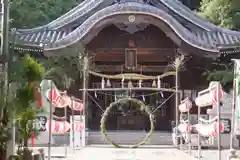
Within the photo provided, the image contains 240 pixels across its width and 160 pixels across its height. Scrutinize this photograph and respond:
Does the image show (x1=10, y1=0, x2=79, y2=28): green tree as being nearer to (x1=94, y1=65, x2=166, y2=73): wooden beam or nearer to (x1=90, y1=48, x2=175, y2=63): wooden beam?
(x1=90, y1=48, x2=175, y2=63): wooden beam

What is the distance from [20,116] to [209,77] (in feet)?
42.9

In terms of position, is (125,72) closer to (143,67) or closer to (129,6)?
(143,67)

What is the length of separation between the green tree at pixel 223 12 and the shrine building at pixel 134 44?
29.4 inches

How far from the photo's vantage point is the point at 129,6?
66.1 feet

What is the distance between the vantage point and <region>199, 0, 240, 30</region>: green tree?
20531 mm

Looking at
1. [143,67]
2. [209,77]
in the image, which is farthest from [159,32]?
[209,77]

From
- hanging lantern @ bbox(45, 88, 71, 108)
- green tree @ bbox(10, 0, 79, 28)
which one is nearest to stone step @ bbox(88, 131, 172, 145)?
green tree @ bbox(10, 0, 79, 28)

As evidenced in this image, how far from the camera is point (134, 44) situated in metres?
22.1

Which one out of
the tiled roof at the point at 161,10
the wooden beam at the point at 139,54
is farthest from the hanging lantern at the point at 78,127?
the wooden beam at the point at 139,54

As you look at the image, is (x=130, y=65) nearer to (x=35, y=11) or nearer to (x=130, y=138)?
(x=130, y=138)

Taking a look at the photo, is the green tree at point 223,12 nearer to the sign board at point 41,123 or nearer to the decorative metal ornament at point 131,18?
the decorative metal ornament at point 131,18

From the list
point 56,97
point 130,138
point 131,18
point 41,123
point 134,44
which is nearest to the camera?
point 56,97

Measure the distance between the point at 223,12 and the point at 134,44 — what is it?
14.5 ft

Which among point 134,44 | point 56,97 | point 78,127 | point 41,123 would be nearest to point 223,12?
point 134,44
